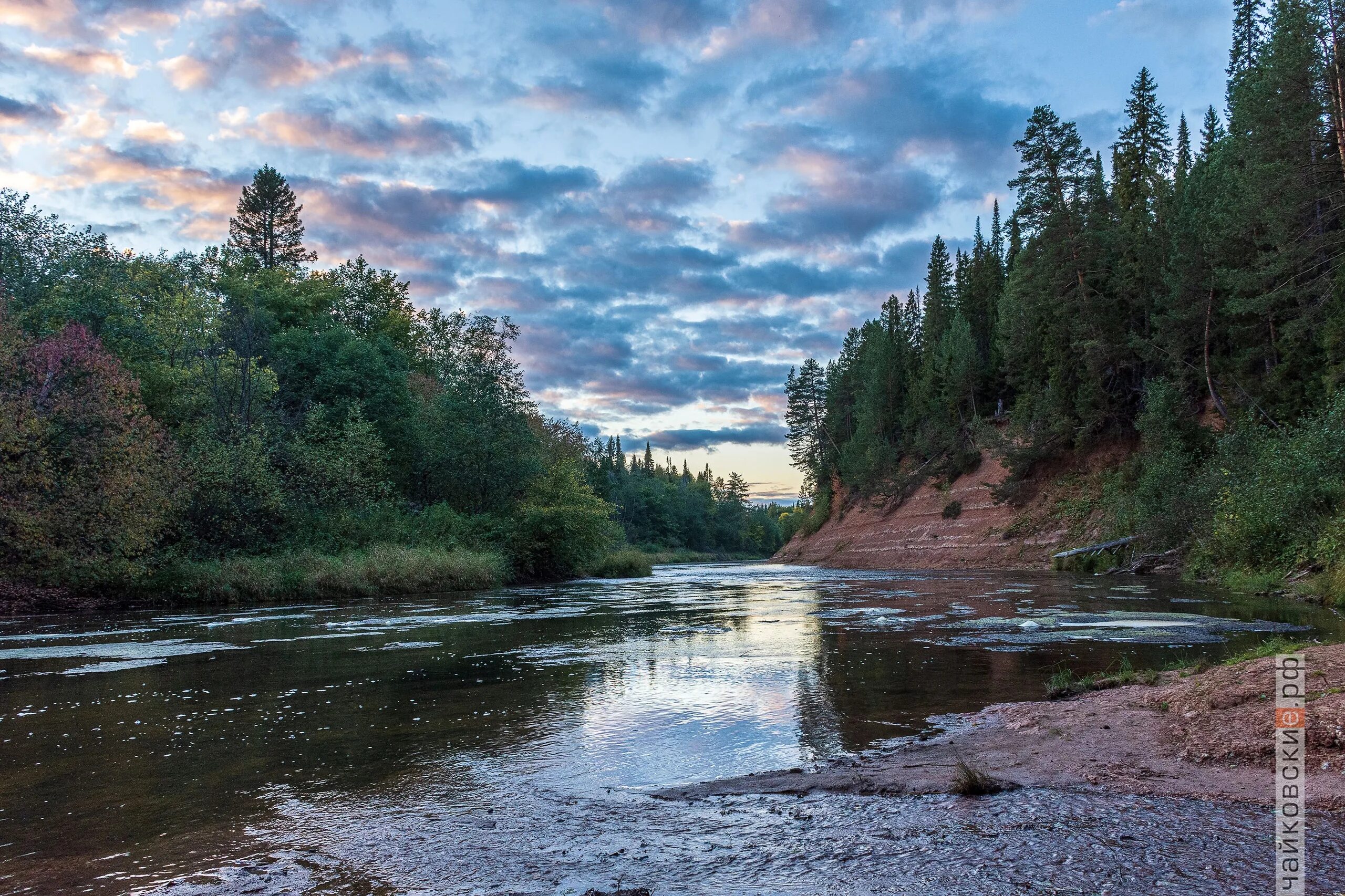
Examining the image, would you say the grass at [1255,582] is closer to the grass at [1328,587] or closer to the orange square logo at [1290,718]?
the grass at [1328,587]

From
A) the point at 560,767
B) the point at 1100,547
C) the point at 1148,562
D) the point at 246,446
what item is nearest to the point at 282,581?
the point at 246,446

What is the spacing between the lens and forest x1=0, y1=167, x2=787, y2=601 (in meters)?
23.6

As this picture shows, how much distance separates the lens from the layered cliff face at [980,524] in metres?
44.5

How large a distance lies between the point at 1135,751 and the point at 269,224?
8437 centimetres

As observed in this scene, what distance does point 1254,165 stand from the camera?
28.5m

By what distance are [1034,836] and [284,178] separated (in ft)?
284

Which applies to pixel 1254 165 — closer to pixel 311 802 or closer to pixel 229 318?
pixel 311 802

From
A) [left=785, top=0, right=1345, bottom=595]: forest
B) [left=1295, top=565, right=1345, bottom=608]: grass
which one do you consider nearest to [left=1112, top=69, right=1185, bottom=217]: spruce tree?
[left=785, top=0, right=1345, bottom=595]: forest

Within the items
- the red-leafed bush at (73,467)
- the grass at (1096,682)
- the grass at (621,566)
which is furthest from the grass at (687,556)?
the grass at (1096,682)

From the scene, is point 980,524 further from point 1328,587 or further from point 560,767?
point 560,767

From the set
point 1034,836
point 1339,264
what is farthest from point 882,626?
point 1339,264

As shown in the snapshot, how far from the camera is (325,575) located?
28.8 m

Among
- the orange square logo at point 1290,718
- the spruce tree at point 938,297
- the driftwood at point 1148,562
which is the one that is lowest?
the driftwood at point 1148,562

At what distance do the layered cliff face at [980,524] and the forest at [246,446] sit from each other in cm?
2038
